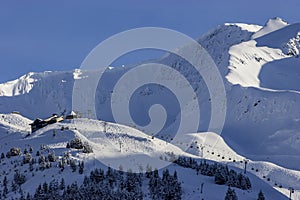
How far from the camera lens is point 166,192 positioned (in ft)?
412

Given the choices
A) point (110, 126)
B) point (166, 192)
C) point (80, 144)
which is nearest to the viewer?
point (166, 192)

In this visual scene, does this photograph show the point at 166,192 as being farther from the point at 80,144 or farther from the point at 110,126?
the point at 110,126

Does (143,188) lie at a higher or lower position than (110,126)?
lower

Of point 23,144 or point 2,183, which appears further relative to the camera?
point 23,144

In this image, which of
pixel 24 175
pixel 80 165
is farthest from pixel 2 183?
pixel 80 165

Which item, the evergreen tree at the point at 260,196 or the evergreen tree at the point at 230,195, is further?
the evergreen tree at the point at 260,196

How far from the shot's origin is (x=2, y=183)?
13938 centimetres

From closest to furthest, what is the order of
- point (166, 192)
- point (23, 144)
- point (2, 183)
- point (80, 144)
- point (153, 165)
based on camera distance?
point (166, 192) → point (2, 183) → point (153, 165) → point (80, 144) → point (23, 144)

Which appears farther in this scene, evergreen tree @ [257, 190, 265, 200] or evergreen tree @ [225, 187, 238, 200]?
evergreen tree @ [257, 190, 265, 200]

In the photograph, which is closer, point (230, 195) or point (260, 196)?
point (230, 195)

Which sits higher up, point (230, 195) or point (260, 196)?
point (260, 196)

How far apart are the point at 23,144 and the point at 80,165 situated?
36.1m

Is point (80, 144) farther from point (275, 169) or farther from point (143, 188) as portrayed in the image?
point (275, 169)

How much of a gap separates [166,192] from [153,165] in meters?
23.1
